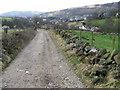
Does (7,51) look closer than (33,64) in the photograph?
No

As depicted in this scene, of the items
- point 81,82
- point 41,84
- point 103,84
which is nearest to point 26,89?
point 41,84

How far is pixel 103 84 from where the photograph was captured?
9109mm

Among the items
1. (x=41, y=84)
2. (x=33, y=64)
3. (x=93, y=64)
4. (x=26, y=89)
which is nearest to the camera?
(x=26, y=89)

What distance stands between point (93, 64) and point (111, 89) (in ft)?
13.4

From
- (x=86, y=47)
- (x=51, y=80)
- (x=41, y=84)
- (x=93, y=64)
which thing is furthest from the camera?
(x=86, y=47)

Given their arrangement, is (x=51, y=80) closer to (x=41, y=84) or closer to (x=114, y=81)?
(x=41, y=84)

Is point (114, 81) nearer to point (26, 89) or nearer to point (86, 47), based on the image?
point (26, 89)

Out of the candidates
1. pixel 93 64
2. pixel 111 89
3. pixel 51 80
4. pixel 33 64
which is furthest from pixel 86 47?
pixel 111 89

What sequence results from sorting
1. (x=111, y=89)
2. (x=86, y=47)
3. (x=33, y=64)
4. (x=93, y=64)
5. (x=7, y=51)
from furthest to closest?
(x=7, y=51) → (x=86, y=47) → (x=33, y=64) → (x=93, y=64) → (x=111, y=89)

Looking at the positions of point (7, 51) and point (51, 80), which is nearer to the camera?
point (51, 80)

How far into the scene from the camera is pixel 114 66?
34.8ft

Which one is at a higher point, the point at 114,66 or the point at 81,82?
the point at 114,66

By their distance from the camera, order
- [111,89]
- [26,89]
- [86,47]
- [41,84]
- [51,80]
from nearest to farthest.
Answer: [111,89] < [26,89] < [41,84] < [51,80] < [86,47]

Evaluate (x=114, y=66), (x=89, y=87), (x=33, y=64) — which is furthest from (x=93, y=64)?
(x=33, y=64)
